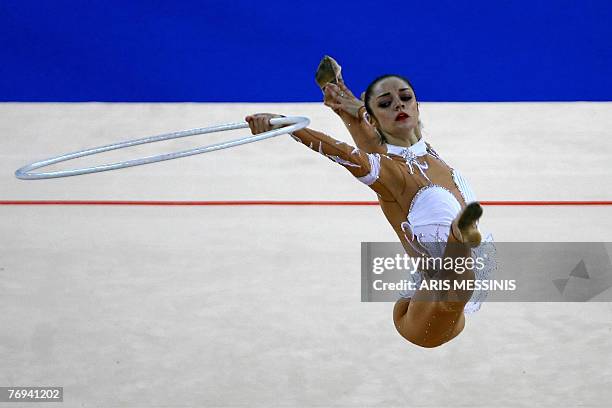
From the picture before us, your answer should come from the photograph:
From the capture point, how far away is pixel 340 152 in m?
2.31

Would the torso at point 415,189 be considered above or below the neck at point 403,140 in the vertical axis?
below

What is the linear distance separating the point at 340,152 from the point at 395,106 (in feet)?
0.71

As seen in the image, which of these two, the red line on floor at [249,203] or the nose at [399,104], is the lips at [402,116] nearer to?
the nose at [399,104]

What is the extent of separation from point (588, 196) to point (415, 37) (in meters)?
1.01

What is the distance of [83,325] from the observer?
294 cm

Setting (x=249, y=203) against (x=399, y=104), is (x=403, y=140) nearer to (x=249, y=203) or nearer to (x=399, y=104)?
(x=399, y=104)

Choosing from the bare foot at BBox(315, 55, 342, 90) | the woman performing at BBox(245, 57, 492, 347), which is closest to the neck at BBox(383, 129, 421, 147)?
the woman performing at BBox(245, 57, 492, 347)

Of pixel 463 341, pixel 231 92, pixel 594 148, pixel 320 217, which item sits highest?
pixel 231 92

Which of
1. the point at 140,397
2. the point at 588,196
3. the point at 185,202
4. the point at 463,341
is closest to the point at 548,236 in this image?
the point at 588,196

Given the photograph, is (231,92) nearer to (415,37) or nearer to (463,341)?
(415,37)

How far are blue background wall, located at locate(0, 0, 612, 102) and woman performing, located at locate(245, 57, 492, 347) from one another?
1.70 m

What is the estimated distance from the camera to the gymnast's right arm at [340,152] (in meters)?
2.31

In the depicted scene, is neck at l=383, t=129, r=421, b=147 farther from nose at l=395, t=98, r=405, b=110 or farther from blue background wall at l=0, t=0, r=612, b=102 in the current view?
blue background wall at l=0, t=0, r=612, b=102

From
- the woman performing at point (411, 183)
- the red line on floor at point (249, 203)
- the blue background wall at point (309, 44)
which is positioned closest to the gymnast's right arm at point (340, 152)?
the woman performing at point (411, 183)
